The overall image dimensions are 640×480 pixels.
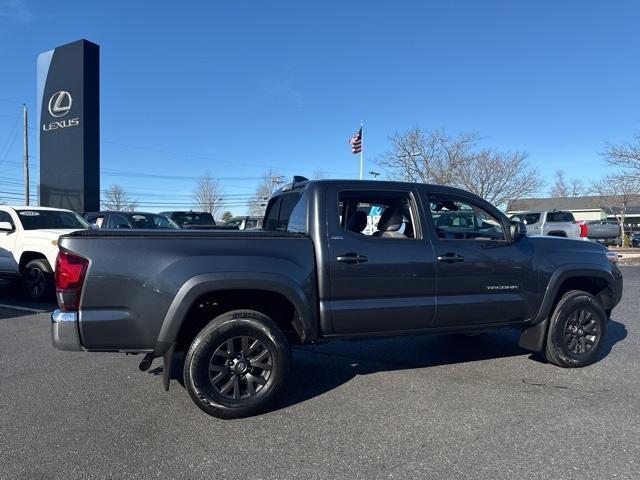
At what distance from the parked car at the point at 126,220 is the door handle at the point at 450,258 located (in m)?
9.51

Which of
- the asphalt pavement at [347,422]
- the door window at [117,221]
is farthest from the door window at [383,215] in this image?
the door window at [117,221]

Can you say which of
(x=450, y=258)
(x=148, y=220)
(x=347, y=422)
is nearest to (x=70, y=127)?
(x=148, y=220)

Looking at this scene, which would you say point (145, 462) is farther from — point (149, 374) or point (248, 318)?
point (149, 374)

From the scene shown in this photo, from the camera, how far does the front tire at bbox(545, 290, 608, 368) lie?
5.16 metres

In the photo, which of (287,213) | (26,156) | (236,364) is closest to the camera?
(236,364)

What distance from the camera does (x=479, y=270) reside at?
474 cm

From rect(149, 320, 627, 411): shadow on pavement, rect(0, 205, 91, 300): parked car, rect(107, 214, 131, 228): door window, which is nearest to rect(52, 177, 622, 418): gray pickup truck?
rect(149, 320, 627, 411): shadow on pavement

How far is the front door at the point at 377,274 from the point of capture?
168 inches

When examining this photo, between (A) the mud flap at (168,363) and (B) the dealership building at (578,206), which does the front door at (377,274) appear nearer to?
(A) the mud flap at (168,363)

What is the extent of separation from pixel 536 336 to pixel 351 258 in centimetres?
235

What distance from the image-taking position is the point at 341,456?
3314 millimetres

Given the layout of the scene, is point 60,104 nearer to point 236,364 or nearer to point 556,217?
point 236,364

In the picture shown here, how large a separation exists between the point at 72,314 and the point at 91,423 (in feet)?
2.87

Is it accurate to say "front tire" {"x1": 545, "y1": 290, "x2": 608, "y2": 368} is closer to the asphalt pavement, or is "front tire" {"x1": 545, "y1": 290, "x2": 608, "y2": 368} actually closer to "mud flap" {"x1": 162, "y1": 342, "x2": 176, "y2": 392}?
the asphalt pavement
